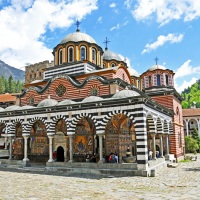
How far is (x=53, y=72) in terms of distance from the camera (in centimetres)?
2402

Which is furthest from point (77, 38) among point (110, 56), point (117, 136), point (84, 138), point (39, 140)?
point (117, 136)

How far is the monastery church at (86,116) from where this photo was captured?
1555cm

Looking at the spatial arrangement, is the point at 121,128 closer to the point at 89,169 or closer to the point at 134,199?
the point at 89,169

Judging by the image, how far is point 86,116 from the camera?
54.1 feet

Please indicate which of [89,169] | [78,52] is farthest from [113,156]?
[78,52]

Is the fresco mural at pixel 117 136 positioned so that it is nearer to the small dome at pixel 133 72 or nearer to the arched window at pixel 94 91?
the arched window at pixel 94 91

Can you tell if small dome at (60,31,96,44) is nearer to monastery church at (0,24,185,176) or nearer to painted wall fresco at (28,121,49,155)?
monastery church at (0,24,185,176)

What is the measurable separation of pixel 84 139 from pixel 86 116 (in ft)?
12.9

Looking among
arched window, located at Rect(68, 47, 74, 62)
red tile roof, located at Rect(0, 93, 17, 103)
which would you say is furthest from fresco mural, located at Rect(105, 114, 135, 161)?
red tile roof, located at Rect(0, 93, 17, 103)

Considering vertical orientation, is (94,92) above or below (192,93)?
below

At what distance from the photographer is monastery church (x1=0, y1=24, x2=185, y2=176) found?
1555 centimetres

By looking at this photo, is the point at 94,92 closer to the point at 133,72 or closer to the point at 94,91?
the point at 94,91

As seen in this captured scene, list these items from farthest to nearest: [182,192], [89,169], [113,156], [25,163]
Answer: [25,163] < [113,156] < [89,169] < [182,192]

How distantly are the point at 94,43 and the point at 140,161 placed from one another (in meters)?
13.5
